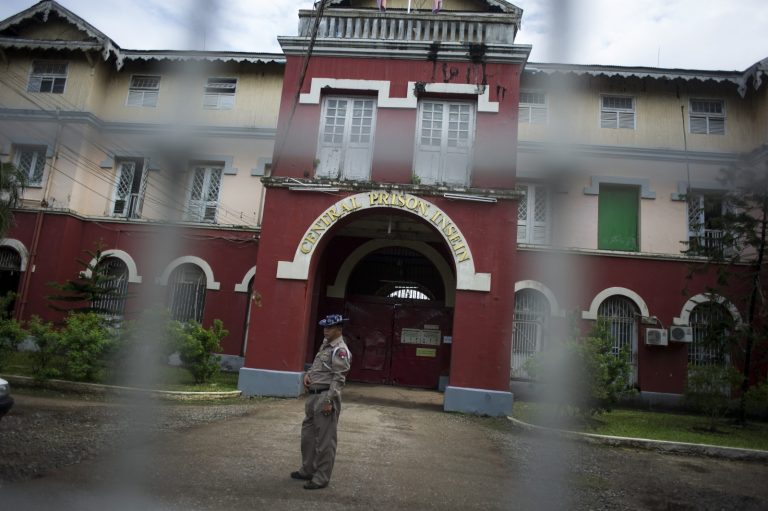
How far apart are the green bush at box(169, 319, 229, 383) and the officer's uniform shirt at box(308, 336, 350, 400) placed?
5.45 meters

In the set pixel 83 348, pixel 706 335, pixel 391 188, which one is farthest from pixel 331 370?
pixel 706 335

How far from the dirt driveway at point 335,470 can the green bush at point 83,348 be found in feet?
A: 3.10

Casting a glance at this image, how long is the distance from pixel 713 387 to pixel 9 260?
677 inches

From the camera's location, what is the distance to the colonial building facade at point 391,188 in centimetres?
177

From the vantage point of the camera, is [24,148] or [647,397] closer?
[24,148]

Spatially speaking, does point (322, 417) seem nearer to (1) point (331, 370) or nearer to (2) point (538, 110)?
(1) point (331, 370)

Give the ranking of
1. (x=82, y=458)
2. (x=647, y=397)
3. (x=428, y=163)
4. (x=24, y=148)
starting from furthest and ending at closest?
(x=647, y=397) < (x=428, y=163) < (x=82, y=458) < (x=24, y=148)

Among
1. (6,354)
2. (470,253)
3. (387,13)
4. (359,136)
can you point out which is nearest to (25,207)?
(6,354)

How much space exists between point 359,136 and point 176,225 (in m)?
9.63

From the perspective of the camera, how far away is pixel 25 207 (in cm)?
1405

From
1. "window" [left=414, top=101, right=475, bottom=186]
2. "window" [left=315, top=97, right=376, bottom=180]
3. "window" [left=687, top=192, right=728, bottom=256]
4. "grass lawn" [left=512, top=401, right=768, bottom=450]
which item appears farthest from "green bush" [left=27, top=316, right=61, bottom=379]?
"window" [left=687, top=192, right=728, bottom=256]

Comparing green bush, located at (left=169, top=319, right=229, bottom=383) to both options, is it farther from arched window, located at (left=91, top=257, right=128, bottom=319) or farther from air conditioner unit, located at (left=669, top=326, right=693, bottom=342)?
air conditioner unit, located at (left=669, top=326, right=693, bottom=342)

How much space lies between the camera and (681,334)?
13109 millimetres

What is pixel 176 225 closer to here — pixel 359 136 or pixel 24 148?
pixel 24 148
